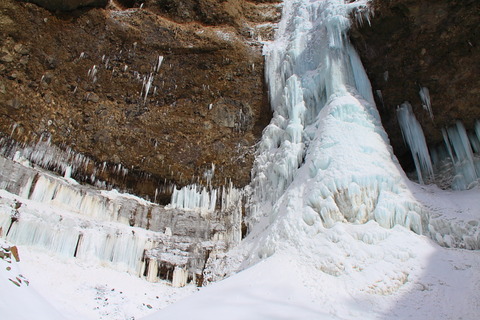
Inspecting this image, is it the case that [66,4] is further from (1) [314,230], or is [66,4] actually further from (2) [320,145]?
(1) [314,230]

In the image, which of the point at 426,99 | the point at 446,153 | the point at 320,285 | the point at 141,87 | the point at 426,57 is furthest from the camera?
the point at 141,87

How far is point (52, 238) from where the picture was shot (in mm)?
11914

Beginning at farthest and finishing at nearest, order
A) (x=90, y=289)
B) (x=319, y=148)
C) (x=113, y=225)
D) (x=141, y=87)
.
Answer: (x=141, y=87), (x=113, y=225), (x=319, y=148), (x=90, y=289)

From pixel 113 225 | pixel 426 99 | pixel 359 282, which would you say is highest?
pixel 426 99

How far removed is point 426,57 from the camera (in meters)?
14.7

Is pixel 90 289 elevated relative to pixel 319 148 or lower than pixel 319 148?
lower

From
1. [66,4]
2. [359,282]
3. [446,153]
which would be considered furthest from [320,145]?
[66,4]

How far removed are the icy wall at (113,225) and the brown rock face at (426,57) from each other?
7.87m

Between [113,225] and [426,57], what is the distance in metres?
13.4

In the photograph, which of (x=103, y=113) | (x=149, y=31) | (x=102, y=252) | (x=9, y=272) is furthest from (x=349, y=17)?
(x=9, y=272)

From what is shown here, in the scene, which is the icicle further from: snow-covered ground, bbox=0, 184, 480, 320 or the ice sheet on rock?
snow-covered ground, bbox=0, 184, 480, 320

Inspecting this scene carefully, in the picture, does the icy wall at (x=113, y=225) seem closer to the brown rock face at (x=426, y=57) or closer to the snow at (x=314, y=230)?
the snow at (x=314, y=230)

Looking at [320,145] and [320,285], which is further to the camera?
[320,145]

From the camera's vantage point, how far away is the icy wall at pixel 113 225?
1188 cm
